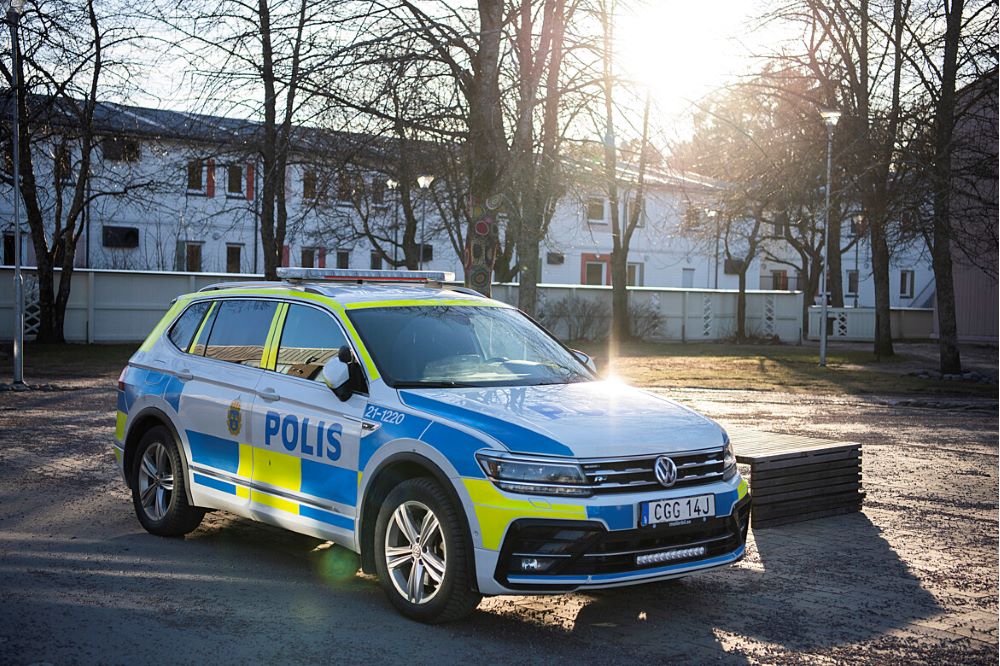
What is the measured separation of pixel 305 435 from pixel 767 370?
941 inches

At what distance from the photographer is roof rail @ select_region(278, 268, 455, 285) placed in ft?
26.5

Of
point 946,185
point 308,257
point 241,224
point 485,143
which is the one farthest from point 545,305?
point 485,143

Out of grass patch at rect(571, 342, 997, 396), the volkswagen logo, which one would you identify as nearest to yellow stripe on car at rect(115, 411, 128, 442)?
the volkswagen logo

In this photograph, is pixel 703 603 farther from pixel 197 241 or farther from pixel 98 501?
pixel 197 241

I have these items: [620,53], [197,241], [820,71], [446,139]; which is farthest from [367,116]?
[197,241]

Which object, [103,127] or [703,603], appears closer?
[703,603]

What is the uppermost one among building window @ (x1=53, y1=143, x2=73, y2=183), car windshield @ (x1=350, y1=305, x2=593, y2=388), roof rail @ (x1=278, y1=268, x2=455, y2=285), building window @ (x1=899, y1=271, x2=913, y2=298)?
building window @ (x1=53, y1=143, x2=73, y2=183)

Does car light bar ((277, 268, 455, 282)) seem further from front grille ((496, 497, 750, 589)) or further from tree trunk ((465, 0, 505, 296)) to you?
tree trunk ((465, 0, 505, 296))

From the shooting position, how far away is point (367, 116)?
15852mm

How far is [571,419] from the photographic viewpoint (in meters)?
6.15

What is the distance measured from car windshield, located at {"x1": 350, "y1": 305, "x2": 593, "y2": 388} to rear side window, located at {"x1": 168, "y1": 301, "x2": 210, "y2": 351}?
1817mm

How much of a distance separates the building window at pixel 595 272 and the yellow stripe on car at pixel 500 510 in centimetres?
5689

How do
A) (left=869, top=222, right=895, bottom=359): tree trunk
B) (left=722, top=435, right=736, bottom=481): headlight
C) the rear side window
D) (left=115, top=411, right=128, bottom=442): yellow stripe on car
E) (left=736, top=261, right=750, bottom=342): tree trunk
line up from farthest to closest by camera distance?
1. (left=736, top=261, right=750, bottom=342): tree trunk
2. (left=869, top=222, right=895, bottom=359): tree trunk
3. (left=115, top=411, right=128, bottom=442): yellow stripe on car
4. the rear side window
5. (left=722, top=435, right=736, bottom=481): headlight

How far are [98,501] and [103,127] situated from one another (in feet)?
85.4
